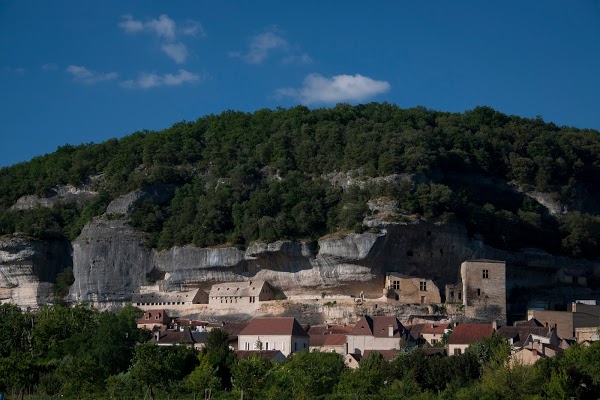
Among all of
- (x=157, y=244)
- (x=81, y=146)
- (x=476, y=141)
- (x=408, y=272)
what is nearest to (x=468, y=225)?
(x=408, y=272)

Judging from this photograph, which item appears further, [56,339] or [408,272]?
[408,272]

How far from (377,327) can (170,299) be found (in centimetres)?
2074

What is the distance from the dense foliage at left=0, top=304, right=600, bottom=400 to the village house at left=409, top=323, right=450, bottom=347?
24.5 ft

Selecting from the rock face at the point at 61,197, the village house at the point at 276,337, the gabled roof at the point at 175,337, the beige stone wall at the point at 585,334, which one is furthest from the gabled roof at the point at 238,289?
the beige stone wall at the point at 585,334

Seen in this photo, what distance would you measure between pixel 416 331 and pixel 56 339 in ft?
73.6

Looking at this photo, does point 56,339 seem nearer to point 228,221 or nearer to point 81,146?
point 228,221

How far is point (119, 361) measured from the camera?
2940 inches

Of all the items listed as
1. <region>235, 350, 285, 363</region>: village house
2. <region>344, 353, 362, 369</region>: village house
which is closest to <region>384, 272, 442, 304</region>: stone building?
<region>344, 353, 362, 369</region>: village house

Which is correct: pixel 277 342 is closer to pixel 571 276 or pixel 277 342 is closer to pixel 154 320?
pixel 154 320

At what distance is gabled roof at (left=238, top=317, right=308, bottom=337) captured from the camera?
81.2m

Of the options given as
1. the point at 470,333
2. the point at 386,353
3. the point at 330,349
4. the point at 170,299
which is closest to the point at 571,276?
the point at 470,333

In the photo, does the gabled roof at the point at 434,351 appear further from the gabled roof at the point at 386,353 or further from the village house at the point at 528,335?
the village house at the point at 528,335

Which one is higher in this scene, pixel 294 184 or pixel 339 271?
pixel 294 184

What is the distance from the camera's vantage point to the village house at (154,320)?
89.2m
